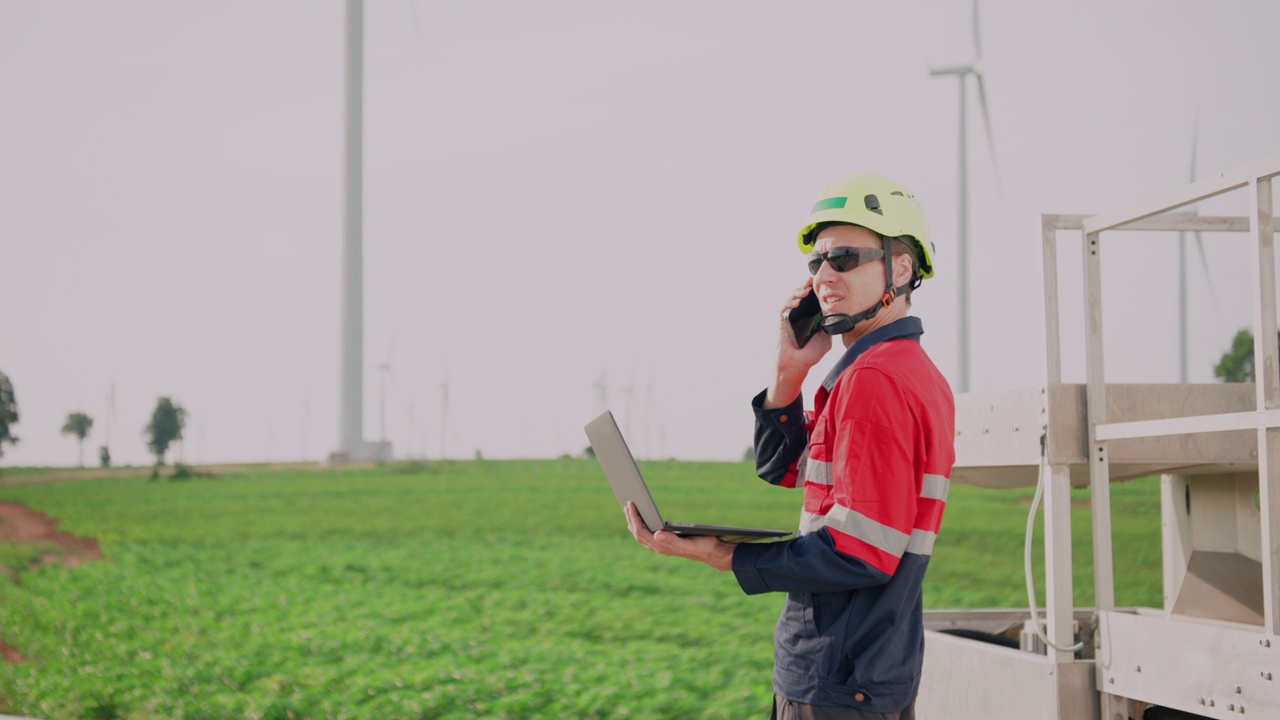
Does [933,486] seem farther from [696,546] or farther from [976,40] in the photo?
[976,40]

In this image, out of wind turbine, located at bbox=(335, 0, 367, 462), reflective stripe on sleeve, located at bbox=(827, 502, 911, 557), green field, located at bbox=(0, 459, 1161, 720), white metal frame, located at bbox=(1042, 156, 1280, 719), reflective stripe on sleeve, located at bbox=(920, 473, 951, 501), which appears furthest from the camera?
wind turbine, located at bbox=(335, 0, 367, 462)

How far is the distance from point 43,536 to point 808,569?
84.6 feet

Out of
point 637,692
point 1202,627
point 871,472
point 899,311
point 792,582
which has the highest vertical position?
point 899,311

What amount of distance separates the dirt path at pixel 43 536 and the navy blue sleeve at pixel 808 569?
22.3 meters

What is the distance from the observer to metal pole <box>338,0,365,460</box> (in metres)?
28.8

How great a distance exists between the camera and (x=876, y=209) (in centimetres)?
255

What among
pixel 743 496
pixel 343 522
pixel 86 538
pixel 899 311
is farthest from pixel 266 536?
pixel 899 311

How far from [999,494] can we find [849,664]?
27239mm

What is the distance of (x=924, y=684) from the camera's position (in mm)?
4227

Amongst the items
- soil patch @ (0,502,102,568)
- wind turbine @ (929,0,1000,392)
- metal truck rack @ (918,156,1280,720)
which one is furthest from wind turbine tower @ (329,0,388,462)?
metal truck rack @ (918,156,1280,720)

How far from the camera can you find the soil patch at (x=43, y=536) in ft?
74.9

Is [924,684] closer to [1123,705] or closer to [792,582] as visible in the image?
[1123,705]

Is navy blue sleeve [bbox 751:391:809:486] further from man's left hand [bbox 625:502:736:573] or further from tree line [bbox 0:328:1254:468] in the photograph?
tree line [bbox 0:328:1254:468]

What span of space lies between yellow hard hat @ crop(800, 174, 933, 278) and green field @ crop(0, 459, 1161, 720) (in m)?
7.16
